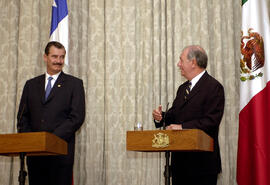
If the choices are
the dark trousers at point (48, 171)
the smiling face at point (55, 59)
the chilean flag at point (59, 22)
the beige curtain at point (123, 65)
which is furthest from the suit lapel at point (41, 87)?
the beige curtain at point (123, 65)

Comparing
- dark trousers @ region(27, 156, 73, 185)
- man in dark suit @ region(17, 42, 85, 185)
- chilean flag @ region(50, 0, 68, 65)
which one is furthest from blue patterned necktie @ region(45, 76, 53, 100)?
chilean flag @ region(50, 0, 68, 65)

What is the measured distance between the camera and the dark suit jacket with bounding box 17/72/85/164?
409 cm

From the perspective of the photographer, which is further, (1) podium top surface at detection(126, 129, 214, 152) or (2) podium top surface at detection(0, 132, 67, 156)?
(2) podium top surface at detection(0, 132, 67, 156)

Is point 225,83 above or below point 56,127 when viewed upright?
above

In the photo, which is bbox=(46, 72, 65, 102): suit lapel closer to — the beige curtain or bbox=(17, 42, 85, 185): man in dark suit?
bbox=(17, 42, 85, 185): man in dark suit

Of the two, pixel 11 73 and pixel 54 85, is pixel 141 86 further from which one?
pixel 11 73

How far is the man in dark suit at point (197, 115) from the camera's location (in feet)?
12.0

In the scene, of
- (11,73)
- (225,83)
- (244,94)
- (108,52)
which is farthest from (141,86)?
(11,73)

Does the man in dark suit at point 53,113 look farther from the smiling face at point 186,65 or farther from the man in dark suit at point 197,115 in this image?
the smiling face at point 186,65

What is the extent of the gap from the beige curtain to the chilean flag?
366 mm

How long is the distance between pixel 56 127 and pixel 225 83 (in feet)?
7.94

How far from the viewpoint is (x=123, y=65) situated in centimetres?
572

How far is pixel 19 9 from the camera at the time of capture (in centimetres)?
615

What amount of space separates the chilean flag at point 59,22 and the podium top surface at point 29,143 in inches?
80.8
